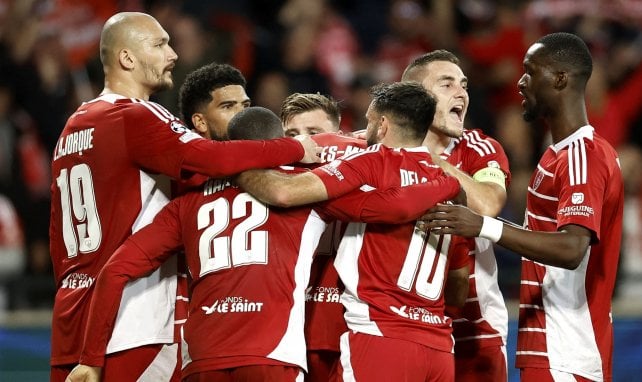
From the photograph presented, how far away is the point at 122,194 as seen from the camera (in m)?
5.21

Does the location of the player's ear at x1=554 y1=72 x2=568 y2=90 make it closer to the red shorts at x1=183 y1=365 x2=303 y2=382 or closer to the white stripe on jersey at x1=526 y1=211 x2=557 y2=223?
the white stripe on jersey at x1=526 y1=211 x2=557 y2=223

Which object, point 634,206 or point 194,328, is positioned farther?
point 634,206

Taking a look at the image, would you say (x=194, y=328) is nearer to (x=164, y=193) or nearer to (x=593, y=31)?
(x=164, y=193)

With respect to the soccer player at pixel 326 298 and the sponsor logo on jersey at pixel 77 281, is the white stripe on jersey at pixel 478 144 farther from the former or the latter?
the sponsor logo on jersey at pixel 77 281

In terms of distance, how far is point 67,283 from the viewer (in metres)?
5.38

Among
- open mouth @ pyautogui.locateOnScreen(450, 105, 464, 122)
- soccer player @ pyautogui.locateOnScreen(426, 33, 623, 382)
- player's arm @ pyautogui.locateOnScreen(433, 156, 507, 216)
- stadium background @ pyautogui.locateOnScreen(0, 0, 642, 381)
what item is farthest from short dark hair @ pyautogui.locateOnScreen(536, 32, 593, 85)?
stadium background @ pyautogui.locateOnScreen(0, 0, 642, 381)

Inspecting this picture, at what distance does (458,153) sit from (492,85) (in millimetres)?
5104

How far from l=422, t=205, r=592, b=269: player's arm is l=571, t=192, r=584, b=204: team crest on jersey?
11 cm

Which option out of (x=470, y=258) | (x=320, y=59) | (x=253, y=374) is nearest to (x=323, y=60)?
(x=320, y=59)

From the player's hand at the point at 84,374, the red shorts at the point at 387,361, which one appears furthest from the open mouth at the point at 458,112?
the player's hand at the point at 84,374

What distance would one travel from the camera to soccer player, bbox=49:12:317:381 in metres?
5.10

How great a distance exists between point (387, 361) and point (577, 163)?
127 cm

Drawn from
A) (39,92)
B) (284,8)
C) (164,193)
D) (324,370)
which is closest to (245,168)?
(164,193)

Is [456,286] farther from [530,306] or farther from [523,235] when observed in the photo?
[523,235]
